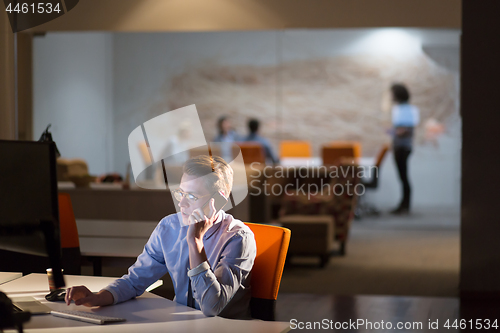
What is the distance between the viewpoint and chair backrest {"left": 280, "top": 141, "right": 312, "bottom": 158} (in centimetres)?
513

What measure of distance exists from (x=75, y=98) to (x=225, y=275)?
3.80 metres

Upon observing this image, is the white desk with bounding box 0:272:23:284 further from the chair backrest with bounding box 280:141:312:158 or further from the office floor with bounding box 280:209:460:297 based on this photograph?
the chair backrest with bounding box 280:141:312:158

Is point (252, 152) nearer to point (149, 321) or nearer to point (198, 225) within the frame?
point (198, 225)

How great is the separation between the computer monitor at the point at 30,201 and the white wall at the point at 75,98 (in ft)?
11.8

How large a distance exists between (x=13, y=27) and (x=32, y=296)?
364 centimetres

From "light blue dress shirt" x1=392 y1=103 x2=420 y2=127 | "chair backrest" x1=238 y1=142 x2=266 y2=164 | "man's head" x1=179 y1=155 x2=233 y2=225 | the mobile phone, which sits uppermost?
"light blue dress shirt" x1=392 y1=103 x2=420 y2=127

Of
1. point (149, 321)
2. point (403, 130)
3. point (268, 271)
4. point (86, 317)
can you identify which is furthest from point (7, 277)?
point (403, 130)

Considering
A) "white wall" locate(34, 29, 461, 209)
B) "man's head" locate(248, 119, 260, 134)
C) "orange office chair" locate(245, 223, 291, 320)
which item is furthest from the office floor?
"orange office chair" locate(245, 223, 291, 320)

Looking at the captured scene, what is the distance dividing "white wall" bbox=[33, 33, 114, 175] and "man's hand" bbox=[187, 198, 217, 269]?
11.5 feet

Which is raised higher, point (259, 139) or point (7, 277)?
point (259, 139)

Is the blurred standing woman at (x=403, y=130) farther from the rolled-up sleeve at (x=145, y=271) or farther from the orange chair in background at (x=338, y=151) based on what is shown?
the rolled-up sleeve at (x=145, y=271)

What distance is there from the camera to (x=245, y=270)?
6.53ft

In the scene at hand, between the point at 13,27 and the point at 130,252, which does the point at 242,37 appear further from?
the point at 130,252

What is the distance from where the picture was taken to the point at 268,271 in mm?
2094
